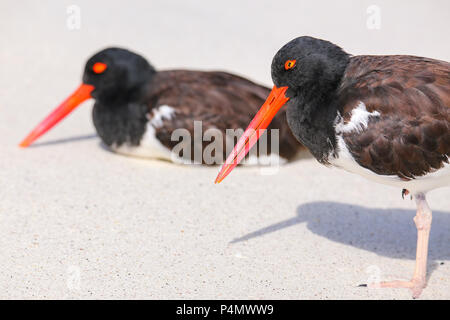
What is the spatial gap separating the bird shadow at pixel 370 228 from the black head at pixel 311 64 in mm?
1207

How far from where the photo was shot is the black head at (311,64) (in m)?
3.61

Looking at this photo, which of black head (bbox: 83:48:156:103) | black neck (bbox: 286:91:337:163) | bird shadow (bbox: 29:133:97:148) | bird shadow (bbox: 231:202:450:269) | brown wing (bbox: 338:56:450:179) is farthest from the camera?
bird shadow (bbox: 29:133:97:148)

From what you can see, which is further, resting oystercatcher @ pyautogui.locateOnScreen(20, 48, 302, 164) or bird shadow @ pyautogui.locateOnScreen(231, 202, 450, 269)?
resting oystercatcher @ pyautogui.locateOnScreen(20, 48, 302, 164)

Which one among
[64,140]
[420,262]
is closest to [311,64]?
[420,262]

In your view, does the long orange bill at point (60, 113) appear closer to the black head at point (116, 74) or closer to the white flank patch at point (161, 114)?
the black head at point (116, 74)

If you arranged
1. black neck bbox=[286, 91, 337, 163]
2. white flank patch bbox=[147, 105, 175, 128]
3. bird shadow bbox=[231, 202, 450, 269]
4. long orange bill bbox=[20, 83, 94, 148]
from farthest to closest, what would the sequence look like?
long orange bill bbox=[20, 83, 94, 148], white flank patch bbox=[147, 105, 175, 128], bird shadow bbox=[231, 202, 450, 269], black neck bbox=[286, 91, 337, 163]

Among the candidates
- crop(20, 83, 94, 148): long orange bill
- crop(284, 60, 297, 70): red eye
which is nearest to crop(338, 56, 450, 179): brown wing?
crop(284, 60, 297, 70): red eye

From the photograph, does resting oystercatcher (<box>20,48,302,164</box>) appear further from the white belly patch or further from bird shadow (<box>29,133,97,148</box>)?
the white belly patch

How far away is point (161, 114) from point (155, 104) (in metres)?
0.12

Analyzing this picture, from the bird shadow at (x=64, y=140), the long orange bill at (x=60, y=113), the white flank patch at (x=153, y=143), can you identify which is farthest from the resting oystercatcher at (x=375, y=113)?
the bird shadow at (x=64, y=140)

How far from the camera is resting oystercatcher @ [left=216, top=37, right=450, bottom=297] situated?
340 cm

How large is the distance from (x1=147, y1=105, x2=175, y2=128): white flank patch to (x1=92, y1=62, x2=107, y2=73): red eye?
26.0 inches

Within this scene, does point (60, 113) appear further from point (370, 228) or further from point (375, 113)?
point (375, 113)
